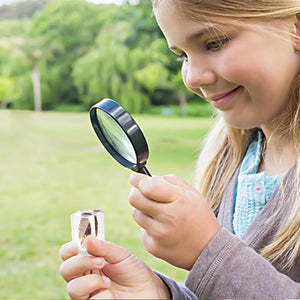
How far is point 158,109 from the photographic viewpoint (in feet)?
36.6

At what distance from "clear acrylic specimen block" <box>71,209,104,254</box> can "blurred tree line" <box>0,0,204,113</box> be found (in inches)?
350

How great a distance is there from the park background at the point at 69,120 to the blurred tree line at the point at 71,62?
3 centimetres

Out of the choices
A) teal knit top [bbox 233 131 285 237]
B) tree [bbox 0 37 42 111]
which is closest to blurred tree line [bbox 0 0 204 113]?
tree [bbox 0 37 42 111]

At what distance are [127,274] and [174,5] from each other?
1.39 feet

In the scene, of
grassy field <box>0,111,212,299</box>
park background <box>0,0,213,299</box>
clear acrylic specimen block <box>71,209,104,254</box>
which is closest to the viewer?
clear acrylic specimen block <box>71,209,104,254</box>

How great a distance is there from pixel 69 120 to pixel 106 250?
1018cm

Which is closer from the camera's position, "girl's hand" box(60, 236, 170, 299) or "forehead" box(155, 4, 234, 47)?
"girl's hand" box(60, 236, 170, 299)

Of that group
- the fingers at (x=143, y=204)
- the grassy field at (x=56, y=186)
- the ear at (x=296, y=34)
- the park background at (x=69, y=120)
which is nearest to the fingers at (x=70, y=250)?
the fingers at (x=143, y=204)

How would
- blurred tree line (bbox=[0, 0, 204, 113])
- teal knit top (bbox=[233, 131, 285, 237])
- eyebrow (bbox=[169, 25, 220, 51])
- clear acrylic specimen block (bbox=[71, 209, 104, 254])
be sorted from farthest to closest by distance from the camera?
blurred tree line (bbox=[0, 0, 204, 113]) < teal knit top (bbox=[233, 131, 285, 237]) < eyebrow (bbox=[169, 25, 220, 51]) < clear acrylic specimen block (bbox=[71, 209, 104, 254])

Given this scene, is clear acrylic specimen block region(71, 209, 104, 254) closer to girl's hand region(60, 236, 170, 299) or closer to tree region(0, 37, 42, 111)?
girl's hand region(60, 236, 170, 299)

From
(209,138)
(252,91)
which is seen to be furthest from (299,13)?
(209,138)

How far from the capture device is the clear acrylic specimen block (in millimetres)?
588

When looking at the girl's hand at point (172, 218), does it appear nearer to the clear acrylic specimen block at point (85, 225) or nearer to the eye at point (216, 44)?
the clear acrylic specimen block at point (85, 225)

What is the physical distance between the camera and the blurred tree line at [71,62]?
10461 mm
